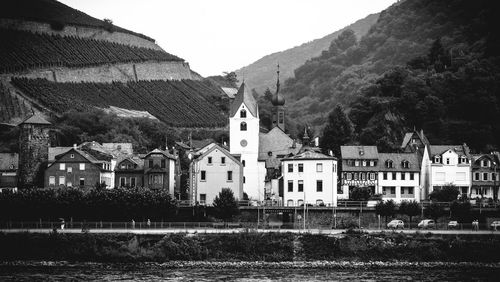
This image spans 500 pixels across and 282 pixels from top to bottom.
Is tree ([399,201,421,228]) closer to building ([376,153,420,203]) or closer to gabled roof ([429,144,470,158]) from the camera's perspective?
building ([376,153,420,203])

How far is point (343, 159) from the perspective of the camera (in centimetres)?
10900

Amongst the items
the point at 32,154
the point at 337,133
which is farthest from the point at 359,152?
the point at 32,154

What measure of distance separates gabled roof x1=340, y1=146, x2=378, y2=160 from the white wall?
8111 mm

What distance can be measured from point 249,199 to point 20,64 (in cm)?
8458

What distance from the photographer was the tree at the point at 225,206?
299 ft

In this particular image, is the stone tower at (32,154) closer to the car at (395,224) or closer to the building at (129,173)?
the building at (129,173)

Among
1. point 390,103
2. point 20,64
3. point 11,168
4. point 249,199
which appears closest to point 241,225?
point 249,199

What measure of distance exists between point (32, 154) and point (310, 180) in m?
30.5

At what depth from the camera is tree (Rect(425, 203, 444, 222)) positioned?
93.2m

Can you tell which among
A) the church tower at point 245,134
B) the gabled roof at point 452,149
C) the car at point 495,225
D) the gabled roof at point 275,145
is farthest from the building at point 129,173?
the car at point 495,225

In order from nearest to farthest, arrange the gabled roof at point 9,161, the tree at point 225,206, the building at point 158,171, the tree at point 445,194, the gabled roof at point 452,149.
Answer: the tree at point 225,206 → the tree at point 445,194 → the building at point 158,171 → the gabled roof at point 9,161 → the gabled roof at point 452,149

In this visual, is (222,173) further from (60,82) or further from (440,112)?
(60,82)

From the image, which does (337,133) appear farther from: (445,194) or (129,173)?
(129,173)

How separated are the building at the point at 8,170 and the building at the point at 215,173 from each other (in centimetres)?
2170
